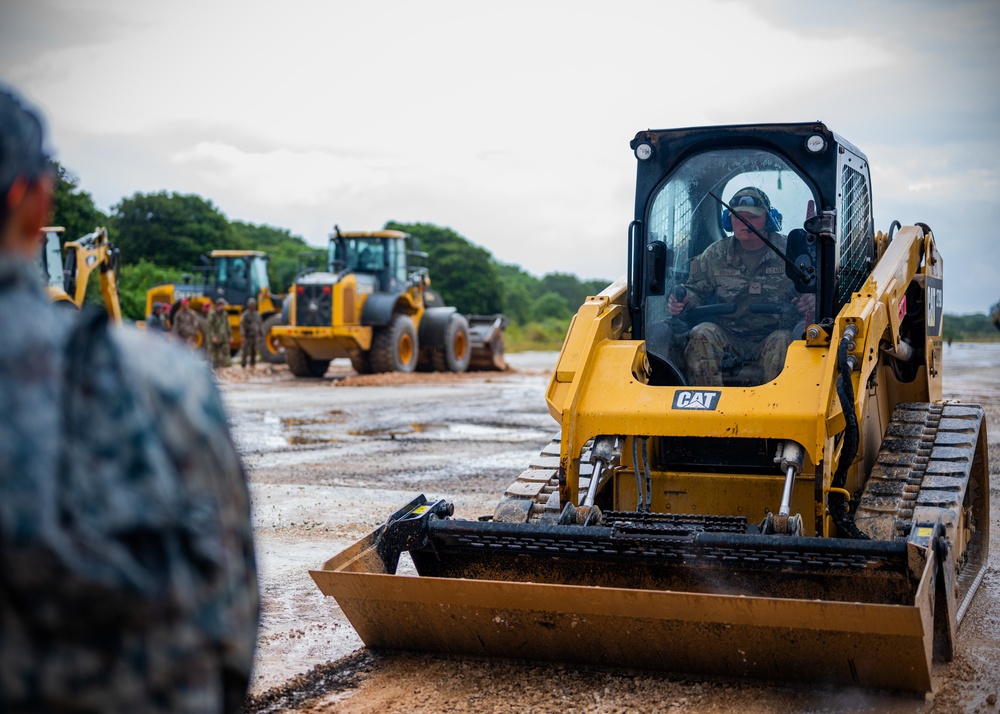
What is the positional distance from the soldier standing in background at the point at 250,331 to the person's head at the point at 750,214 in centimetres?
2058

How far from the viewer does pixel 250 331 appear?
82.9 feet

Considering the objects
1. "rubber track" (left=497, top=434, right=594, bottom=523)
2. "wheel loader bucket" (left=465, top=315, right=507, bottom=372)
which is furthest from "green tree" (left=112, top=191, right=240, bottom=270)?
"rubber track" (left=497, top=434, right=594, bottom=523)

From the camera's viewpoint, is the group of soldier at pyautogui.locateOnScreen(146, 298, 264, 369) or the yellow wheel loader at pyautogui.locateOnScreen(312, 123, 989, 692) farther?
the group of soldier at pyautogui.locateOnScreen(146, 298, 264, 369)

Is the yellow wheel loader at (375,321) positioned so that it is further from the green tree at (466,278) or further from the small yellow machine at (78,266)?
the green tree at (466,278)

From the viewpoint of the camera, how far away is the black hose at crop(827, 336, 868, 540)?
4.75m

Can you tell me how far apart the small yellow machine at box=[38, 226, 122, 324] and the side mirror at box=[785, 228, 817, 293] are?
40.4ft

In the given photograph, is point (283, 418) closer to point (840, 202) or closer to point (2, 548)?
point (840, 202)

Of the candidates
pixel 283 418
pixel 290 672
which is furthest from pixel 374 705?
pixel 283 418

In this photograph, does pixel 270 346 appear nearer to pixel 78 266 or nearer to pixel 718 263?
pixel 78 266

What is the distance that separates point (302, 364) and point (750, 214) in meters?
18.6

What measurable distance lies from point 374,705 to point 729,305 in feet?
9.27

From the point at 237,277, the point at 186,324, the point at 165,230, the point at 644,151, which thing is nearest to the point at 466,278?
the point at 165,230

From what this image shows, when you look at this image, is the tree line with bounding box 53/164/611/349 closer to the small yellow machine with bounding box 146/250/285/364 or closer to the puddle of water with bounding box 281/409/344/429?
the small yellow machine with bounding box 146/250/285/364

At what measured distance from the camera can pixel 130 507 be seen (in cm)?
168
